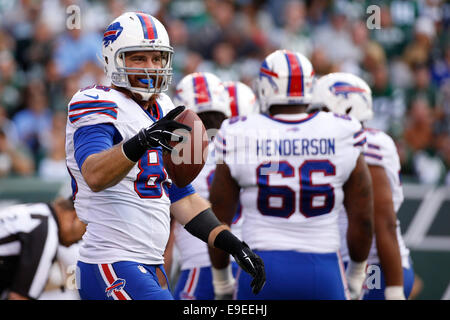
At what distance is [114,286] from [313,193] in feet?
4.09

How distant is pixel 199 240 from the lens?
16.2 ft

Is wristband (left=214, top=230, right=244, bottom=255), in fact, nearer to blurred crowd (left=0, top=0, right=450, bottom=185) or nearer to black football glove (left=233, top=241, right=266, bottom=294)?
black football glove (left=233, top=241, right=266, bottom=294)

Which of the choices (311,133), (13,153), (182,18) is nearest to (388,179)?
(311,133)

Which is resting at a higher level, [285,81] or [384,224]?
[285,81]

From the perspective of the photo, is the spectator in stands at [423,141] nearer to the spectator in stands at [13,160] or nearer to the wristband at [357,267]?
the wristband at [357,267]

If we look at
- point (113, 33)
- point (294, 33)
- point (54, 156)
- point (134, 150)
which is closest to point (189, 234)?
point (113, 33)

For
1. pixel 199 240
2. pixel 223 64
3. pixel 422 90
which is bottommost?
pixel 199 240

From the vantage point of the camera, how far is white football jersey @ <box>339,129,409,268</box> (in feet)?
14.9

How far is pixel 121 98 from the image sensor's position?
130 inches

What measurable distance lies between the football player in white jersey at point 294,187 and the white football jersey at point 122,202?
2.66 ft

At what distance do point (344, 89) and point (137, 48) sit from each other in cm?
191

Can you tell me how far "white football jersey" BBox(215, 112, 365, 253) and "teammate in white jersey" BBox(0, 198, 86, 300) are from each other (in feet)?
3.60

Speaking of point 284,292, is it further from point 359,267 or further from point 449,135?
point 449,135

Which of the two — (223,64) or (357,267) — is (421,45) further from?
(357,267)
